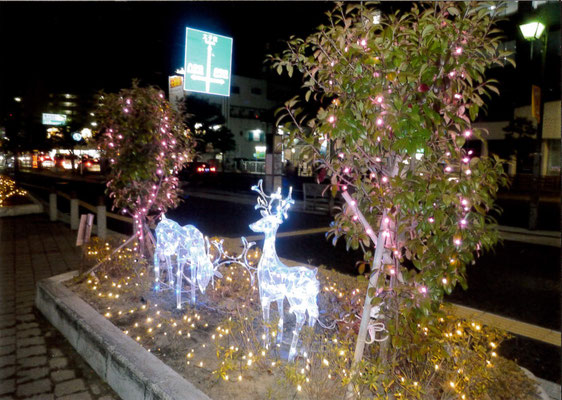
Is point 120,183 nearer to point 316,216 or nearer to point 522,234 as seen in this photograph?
point 316,216

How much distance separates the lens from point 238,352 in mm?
3928

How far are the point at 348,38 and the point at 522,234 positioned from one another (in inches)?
439

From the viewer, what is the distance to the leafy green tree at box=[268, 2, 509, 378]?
2828mm

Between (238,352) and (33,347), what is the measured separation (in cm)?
267

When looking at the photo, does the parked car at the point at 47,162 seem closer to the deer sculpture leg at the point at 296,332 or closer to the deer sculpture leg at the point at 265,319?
the deer sculpture leg at the point at 265,319

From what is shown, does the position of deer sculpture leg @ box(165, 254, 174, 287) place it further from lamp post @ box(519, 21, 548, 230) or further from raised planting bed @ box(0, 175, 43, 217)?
raised planting bed @ box(0, 175, 43, 217)

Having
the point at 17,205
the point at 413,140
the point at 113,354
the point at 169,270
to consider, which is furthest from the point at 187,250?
the point at 17,205

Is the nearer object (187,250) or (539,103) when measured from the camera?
(187,250)

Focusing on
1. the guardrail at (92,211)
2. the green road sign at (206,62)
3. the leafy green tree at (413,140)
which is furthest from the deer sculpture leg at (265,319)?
the green road sign at (206,62)

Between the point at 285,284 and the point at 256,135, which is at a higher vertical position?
the point at 256,135

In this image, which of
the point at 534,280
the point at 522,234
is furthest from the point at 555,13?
the point at 534,280

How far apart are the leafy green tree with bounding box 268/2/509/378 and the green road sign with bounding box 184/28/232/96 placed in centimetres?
813

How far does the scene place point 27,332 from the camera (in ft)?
17.2

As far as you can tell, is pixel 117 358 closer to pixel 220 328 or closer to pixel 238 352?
pixel 220 328
